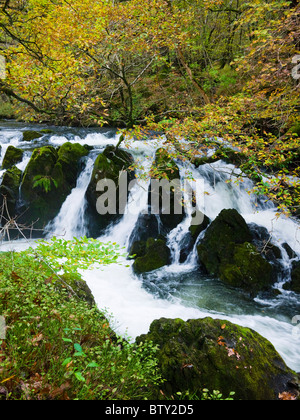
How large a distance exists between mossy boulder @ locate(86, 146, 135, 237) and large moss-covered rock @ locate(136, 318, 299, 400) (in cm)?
611

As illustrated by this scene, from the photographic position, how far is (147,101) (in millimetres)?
14430

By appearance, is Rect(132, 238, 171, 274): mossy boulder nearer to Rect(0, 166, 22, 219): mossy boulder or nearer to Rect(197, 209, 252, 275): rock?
Rect(197, 209, 252, 275): rock

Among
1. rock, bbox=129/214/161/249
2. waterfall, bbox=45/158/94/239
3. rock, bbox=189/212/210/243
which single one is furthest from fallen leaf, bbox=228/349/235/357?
waterfall, bbox=45/158/94/239

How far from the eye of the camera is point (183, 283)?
22.3 feet

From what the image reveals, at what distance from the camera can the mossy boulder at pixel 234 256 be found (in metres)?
6.40

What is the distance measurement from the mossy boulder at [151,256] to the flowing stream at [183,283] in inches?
7.9

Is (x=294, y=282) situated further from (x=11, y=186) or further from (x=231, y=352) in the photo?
(x=11, y=186)

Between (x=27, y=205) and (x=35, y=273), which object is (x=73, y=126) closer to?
(x=27, y=205)

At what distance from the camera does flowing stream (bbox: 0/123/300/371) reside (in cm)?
530

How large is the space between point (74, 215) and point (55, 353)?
7.23m

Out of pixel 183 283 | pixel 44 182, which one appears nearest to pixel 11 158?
pixel 44 182

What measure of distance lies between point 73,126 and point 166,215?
1049 centimetres

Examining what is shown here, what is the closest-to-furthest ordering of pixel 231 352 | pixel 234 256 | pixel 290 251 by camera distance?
1. pixel 231 352
2. pixel 234 256
3. pixel 290 251

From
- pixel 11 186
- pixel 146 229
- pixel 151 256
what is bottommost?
pixel 151 256
